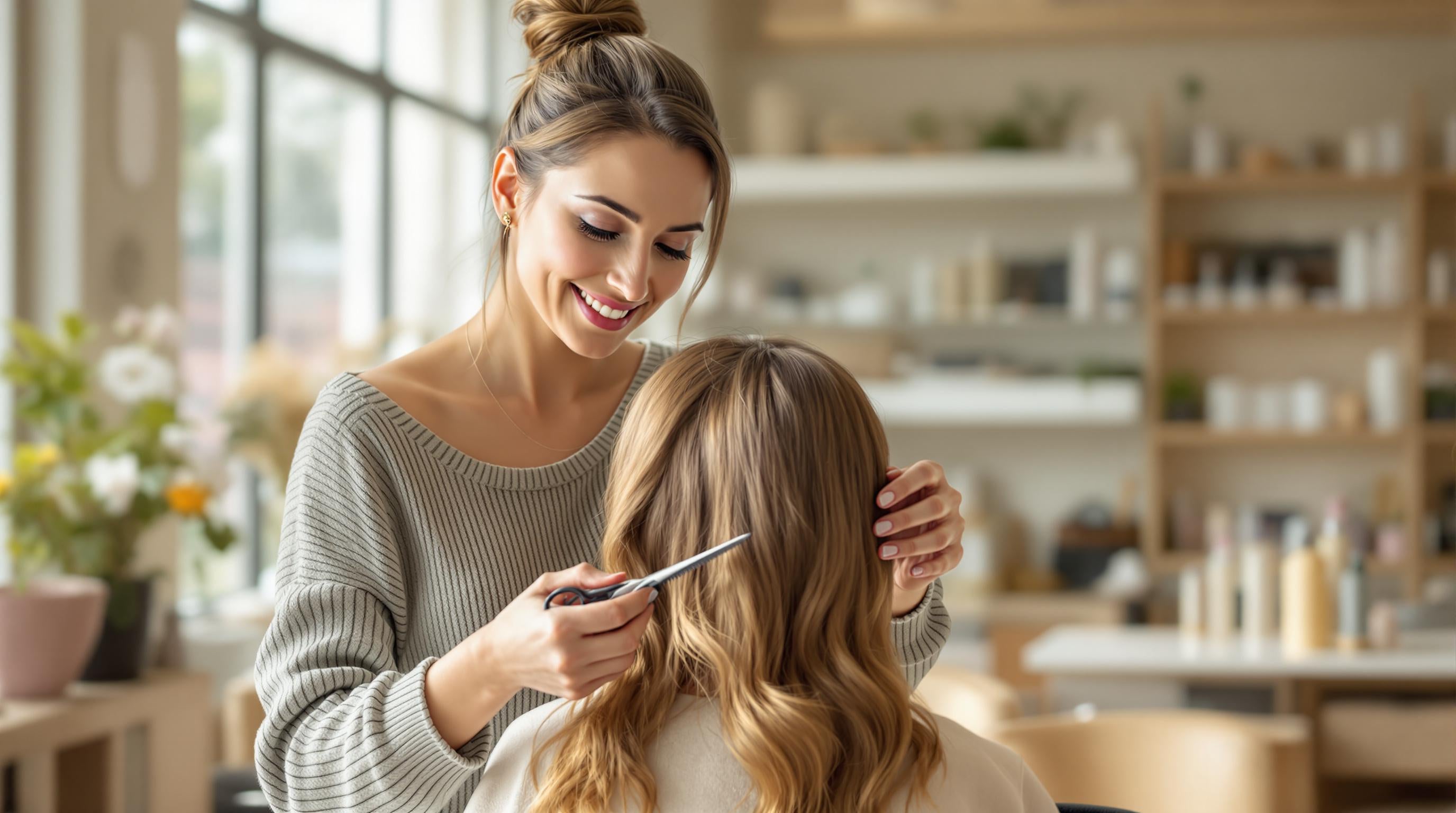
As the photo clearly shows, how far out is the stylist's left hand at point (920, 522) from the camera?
1.09 metres

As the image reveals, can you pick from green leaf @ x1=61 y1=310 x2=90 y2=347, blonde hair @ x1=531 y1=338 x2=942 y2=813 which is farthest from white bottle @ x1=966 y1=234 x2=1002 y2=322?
blonde hair @ x1=531 y1=338 x2=942 y2=813

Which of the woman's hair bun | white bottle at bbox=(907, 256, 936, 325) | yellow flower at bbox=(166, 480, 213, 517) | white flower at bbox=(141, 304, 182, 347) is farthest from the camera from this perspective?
white bottle at bbox=(907, 256, 936, 325)

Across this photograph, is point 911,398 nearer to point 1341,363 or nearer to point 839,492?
point 1341,363

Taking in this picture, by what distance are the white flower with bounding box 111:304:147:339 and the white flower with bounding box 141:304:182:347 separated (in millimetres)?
29

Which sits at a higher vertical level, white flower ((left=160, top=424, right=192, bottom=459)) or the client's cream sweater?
white flower ((left=160, top=424, right=192, bottom=459))

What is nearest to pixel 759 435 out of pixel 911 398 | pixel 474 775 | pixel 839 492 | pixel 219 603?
pixel 839 492

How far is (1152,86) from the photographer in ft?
19.0

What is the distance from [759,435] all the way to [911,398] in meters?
4.67

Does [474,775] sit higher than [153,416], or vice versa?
[153,416]

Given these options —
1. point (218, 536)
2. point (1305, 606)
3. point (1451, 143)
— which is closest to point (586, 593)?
point (218, 536)

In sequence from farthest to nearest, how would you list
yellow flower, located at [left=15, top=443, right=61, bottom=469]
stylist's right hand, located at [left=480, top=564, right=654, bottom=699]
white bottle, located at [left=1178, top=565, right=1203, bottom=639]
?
1. white bottle, located at [left=1178, top=565, right=1203, bottom=639]
2. yellow flower, located at [left=15, top=443, right=61, bottom=469]
3. stylist's right hand, located at [left=480, top=564, right=654, bottom=699]

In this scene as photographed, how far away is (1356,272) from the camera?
5.44 meters

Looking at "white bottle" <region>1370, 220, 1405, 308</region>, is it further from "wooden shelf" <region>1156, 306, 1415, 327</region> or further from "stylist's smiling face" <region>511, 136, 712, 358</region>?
"stylist's smiling face" <region>511, 136, 712, 358</region>

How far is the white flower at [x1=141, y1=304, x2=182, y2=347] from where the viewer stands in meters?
2.65
